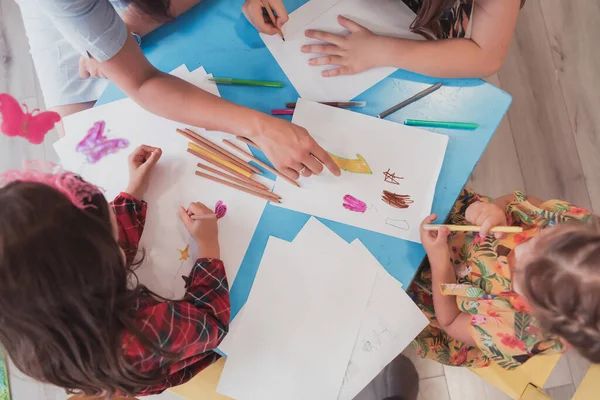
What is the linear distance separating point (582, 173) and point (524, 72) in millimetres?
353

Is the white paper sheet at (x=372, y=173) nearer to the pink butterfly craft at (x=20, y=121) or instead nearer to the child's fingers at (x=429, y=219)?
the child's fingers at (x=429, y=219)

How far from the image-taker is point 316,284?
2.44 feet

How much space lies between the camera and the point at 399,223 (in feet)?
2.51

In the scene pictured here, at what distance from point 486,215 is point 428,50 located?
303 mm

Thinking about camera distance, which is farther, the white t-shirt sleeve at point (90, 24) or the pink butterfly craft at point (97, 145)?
the pink butterfly craft at point (97, 145)

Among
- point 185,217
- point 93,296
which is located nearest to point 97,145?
point 185,217

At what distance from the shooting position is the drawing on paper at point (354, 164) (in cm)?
78

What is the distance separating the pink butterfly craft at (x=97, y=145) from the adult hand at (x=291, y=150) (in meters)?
0.25

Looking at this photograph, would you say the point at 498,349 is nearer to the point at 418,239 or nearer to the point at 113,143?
the point at 418,239

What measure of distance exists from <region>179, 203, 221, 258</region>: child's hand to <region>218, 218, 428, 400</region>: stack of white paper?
0.08 meters

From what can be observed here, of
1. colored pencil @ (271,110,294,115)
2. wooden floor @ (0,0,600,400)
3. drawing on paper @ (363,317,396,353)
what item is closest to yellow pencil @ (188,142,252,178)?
colored pencil @ (271,110,294,115)

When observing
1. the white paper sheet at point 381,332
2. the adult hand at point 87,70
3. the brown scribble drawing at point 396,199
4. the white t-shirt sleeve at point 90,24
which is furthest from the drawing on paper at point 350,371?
the adult hand at point 87,70

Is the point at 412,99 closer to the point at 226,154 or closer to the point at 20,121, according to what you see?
the point at 226,154

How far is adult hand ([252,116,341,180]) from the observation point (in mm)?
753
